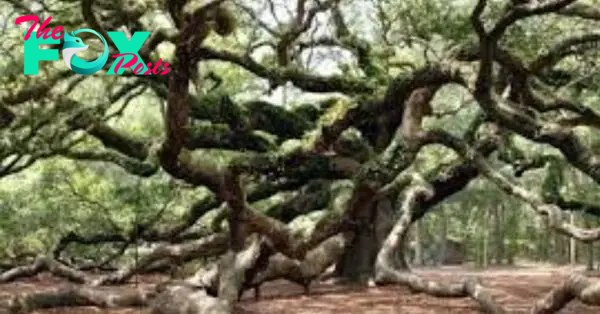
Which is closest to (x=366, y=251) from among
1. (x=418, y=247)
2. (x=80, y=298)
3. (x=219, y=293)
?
(x=219, y=293)

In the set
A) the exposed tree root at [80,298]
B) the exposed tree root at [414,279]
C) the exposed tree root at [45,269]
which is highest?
the exposed tree root at [414,279]

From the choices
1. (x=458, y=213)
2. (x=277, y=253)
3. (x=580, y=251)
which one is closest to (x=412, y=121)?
(x=277, y=253)

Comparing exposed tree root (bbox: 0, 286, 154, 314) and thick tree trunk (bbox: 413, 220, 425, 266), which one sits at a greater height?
thick tree trunk (bbox: 413, 220, 425, 266)

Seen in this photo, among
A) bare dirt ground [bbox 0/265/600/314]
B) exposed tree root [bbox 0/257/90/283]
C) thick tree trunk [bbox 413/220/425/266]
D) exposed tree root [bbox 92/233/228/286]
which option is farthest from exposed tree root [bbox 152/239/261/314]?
thick tree trunk [bbox 413/220/425/266]

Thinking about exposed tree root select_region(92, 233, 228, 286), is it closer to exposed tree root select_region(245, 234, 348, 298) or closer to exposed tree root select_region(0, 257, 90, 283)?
exposed tree root select_region(0, 257, 90, 283)

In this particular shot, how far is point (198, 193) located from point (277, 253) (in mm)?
9968

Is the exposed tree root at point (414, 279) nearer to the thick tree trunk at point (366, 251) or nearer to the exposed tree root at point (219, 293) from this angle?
the exposed tree root at point (219, 293)

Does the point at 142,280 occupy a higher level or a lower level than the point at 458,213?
lower

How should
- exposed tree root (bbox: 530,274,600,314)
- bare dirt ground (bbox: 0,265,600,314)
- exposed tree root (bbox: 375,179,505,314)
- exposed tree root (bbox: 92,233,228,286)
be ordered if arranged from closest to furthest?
1. exposed tree root (bbox: 530,274,600,314)
2. exposed tree root (bbox: 375,179,505,314)
3. bare dirt ground (bbox: 0,265,600,314)
4. exposed tree root (bbox: 92,233,228,286)

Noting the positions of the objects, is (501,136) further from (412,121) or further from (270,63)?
(270,63)

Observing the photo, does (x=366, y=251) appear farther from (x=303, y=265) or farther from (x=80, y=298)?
(x=80, y=298)

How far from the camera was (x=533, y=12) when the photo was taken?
7227 mm

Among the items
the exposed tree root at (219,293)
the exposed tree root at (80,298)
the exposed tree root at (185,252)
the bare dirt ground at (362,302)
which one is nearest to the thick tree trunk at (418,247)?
the bare dirt ground at (362,302)

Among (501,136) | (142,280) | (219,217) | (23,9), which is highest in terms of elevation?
(23,9)
